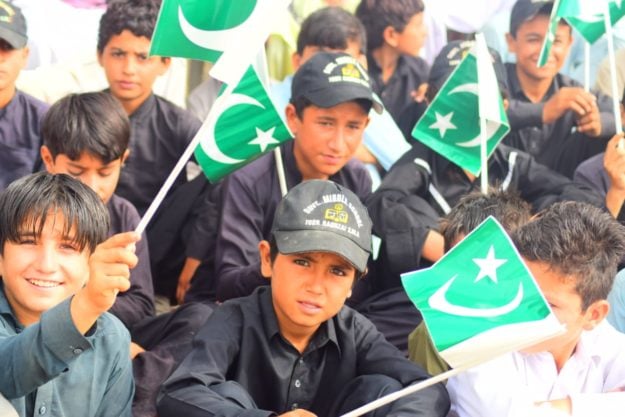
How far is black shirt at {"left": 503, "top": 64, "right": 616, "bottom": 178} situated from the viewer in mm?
5414

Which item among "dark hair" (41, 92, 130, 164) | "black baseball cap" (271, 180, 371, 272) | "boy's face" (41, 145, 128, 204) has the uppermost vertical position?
"dark hair" (41, 92, 130, 164)

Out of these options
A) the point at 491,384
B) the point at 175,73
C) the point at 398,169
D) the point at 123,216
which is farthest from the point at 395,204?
the point at 175,73

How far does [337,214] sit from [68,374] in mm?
806

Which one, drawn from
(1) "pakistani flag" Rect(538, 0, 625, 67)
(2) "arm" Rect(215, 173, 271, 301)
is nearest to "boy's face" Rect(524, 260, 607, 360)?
(2) "arm" Rect(215, 173, 271, 301)

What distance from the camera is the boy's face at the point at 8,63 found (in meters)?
4.64

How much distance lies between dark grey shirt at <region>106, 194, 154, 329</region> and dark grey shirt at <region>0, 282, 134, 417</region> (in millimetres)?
707

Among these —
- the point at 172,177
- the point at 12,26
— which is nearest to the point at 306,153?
the point at 12,26

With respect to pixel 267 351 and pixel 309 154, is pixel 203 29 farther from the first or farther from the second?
pixel 309 154

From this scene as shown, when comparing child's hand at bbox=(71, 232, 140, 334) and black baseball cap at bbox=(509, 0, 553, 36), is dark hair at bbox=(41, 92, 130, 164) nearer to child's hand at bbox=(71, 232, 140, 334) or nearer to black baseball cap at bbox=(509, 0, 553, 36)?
child's hand at bbox=(71, 232, 140, 334)

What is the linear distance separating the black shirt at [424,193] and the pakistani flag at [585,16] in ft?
1.58

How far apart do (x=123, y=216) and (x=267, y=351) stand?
1.01 m

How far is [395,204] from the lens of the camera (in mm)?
4398

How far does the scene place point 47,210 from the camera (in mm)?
3260

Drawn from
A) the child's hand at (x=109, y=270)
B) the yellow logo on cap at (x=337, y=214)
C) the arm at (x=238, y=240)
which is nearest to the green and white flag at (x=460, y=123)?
the arm at (x=238, y=240)
